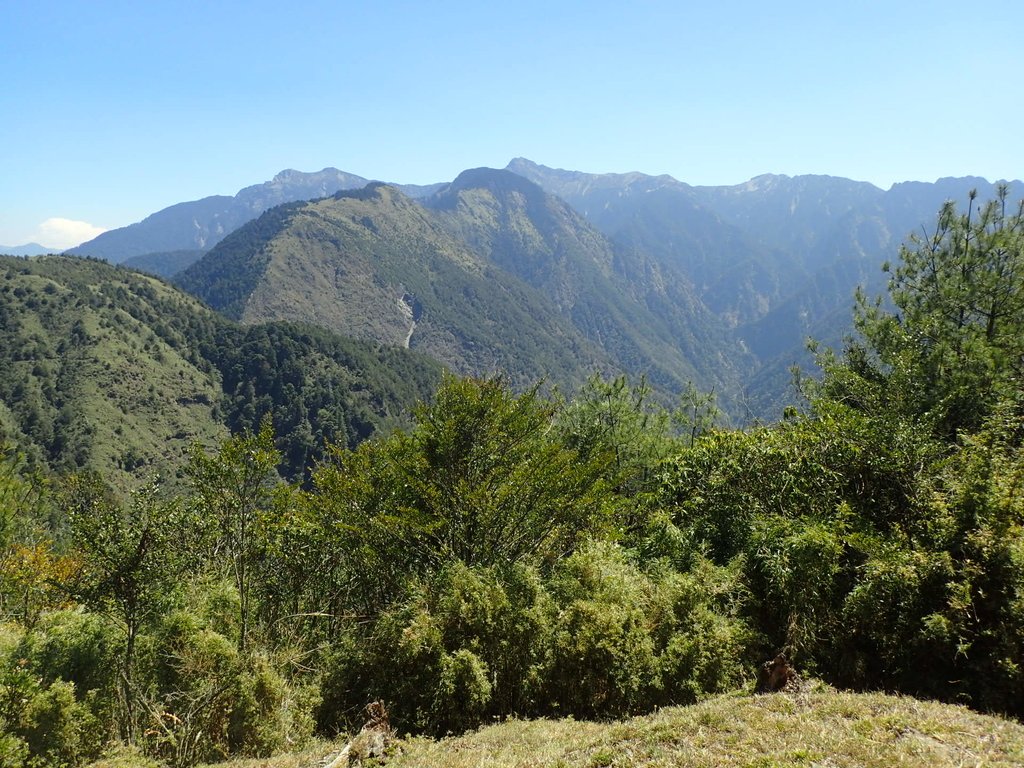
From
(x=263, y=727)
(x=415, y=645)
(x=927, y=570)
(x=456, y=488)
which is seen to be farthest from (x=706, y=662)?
(x=263, y=727)

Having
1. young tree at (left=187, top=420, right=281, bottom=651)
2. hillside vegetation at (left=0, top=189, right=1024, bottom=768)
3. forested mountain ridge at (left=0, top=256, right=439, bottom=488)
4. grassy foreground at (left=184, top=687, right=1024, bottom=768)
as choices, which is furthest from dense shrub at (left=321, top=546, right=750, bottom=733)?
forested mountain ridge at (left=0, top=256, right=439, bottom=488)

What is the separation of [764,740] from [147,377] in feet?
606

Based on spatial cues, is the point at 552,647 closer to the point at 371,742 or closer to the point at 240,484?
the point at 371,742

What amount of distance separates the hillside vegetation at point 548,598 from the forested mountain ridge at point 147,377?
12404 cm

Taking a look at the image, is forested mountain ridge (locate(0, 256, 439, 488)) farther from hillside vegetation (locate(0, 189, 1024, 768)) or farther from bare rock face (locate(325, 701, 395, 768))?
bare rock face (locate(325, 701, 395, 768))

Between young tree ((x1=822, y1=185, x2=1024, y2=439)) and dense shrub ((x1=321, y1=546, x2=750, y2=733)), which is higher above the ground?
young tree ((x1=822, y1=185, x2=1024, y2=439))

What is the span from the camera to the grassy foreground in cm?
659

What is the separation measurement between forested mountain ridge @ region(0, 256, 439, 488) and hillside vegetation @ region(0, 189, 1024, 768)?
407 ft

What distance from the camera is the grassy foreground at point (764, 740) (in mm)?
6594

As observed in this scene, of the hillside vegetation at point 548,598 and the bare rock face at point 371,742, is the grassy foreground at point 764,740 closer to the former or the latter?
the hillside vegetation at point 548,598

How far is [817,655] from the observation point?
10742 millimetres

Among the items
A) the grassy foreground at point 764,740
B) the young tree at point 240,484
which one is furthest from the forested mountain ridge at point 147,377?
the grassy foreground at point 764,740

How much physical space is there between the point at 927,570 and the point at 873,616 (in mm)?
1279

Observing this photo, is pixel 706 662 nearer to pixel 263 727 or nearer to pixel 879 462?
pixel 879 462
